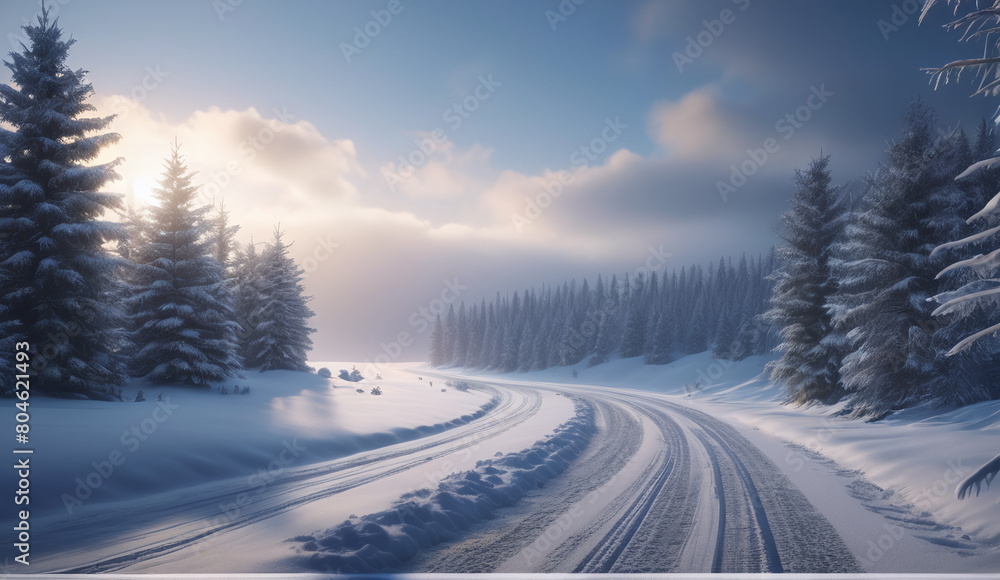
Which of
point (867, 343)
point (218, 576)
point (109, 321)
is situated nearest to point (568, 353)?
point (867, 343)

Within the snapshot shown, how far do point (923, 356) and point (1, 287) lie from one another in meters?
27.3

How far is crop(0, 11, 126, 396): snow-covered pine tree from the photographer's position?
424 inches

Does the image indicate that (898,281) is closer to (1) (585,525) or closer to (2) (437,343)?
(1) (585,525)

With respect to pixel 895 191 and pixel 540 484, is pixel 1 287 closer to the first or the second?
pixel 540 484

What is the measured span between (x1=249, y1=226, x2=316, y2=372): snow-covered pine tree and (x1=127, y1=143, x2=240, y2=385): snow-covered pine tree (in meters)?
7.79

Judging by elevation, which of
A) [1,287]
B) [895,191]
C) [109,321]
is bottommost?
[109,321]

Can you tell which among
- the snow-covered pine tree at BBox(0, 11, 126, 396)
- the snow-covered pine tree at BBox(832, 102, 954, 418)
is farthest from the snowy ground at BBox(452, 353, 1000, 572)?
the snow-covered pine tree at BBox(0, 11, 126, 396)

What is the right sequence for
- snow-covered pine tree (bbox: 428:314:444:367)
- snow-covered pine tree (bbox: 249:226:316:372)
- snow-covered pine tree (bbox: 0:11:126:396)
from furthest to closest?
snow-covered pine tree (bbox: 428:314:444:367)
snow-covered pine tree (bbox: 249:226:316:372)
snow-covered pine tree (bbox: 0:11:126:396)

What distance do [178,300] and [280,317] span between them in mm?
8794

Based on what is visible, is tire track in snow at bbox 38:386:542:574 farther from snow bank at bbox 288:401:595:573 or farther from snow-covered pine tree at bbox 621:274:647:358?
snow-covered pine tree at bbox 621:274:647:358

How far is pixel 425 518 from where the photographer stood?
5.64 metres

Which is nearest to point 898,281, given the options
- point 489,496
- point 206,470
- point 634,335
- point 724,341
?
point 489,496

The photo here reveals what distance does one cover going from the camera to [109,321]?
487 inches

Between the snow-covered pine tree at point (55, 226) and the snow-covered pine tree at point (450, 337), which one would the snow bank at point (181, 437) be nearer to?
the snow-covered pine tree at point (55, 226)
